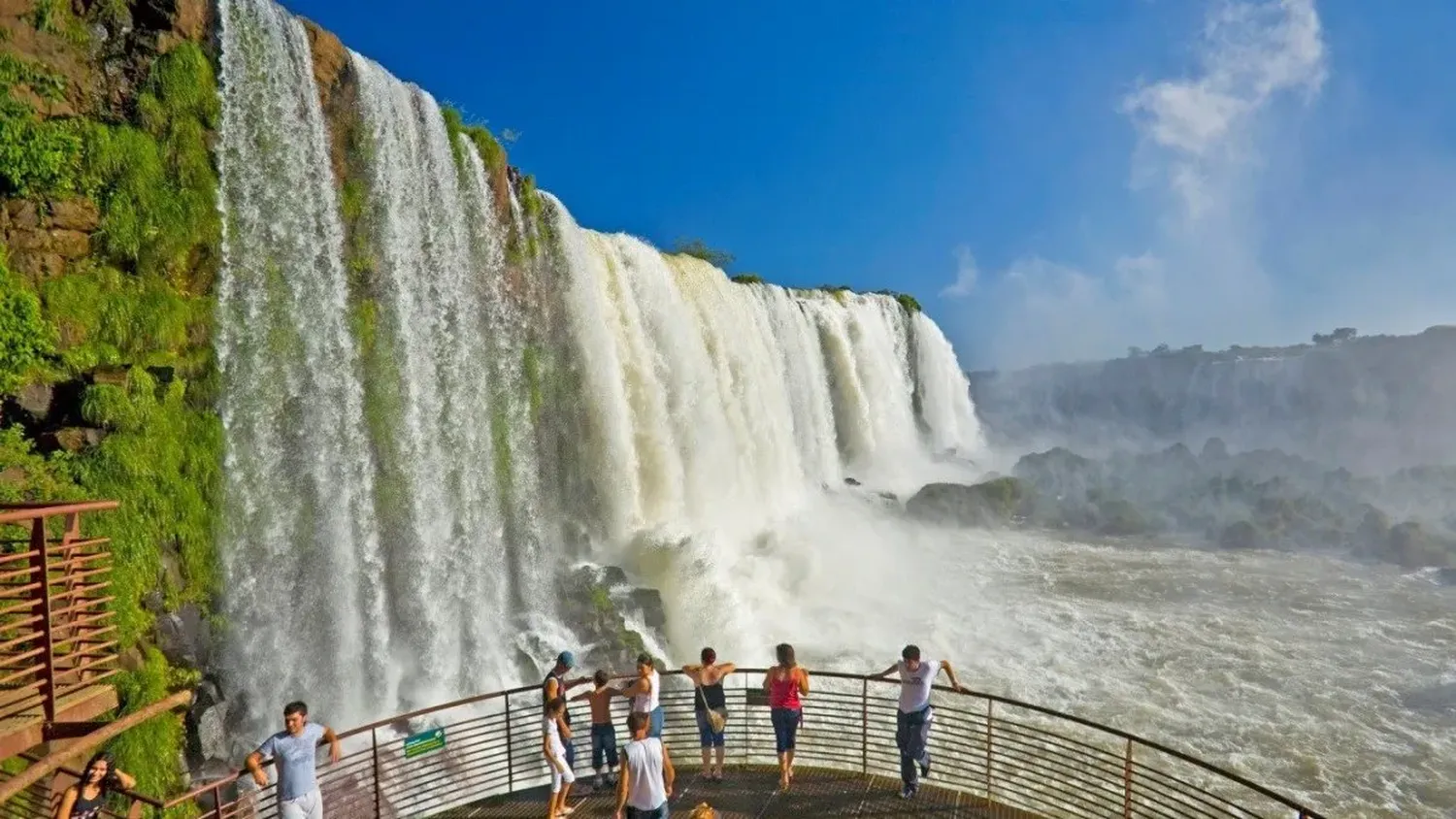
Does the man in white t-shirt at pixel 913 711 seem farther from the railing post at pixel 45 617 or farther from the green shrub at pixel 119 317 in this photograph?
the green shrub at pixel 119 317

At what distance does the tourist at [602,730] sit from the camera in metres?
7.84

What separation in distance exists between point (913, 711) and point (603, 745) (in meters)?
3.22

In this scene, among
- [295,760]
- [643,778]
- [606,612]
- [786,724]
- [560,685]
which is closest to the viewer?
[643,778]

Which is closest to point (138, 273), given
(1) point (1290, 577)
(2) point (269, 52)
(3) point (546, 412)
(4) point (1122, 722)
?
(2) point (269, 52)

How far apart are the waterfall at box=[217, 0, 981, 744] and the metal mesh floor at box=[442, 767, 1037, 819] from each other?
17.0 feet

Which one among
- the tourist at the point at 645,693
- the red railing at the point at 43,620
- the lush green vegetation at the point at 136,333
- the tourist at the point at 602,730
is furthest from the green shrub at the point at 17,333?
the tourist at the point at 645,693

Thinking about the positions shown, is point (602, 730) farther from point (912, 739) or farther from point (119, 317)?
point (119, 317)

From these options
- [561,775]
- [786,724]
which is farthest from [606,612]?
[561,775]

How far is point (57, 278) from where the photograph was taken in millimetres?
9891

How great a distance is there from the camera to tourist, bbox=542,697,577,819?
6891 millimetres

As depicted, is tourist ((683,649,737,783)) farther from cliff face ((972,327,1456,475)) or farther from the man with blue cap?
cliff face ((972,327,1456,475))

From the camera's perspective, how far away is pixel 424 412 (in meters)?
14.5

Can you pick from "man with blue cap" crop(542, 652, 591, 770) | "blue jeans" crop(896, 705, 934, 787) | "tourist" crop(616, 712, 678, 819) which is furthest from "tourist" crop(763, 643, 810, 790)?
"tourist" crop(616, 712, 678, 819)

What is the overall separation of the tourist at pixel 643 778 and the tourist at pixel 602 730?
2010 millimetres
